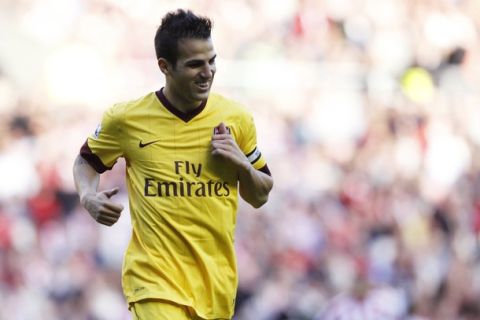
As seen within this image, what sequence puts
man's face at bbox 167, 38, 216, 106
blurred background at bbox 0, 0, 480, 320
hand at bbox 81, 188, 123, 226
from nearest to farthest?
1. hand at bbox 81, 188, 123, 226
2. man's face at bbox 167, 38, 216, 106
3. blurred background at bbox 0, 0, 480, 320

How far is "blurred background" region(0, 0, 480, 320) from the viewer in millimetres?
12516

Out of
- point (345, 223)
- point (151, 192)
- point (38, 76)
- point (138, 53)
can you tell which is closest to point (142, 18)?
point (138, 53)

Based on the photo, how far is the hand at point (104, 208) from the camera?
18.9 ft

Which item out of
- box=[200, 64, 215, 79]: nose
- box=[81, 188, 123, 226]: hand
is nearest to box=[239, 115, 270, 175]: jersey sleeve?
box=[200, 64, 215, 79]: nose

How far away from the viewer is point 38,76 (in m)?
13.7

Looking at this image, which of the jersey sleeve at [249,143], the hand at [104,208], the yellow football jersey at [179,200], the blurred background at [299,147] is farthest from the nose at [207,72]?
the blurred background at [299,147]

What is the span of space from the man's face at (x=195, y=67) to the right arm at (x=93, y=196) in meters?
0.63

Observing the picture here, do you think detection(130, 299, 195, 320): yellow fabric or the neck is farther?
the neck

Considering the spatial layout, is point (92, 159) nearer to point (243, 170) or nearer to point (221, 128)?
point (221, 128)

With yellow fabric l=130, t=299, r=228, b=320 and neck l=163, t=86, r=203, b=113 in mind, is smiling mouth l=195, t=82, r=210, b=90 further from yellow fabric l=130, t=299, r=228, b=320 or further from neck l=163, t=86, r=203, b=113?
yellow fabric l=130, t=299, r=228, b=320

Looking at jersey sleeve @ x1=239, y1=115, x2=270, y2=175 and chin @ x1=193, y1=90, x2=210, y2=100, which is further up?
chin @ x1=193, y1=90, x2=210, y2=100

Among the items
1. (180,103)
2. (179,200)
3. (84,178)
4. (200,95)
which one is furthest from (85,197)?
(200,95)

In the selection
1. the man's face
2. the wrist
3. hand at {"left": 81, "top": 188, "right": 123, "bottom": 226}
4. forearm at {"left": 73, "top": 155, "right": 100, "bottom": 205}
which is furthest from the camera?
forearm at {"left": 73, "top": 155, "right": 100, "bottom": 205}

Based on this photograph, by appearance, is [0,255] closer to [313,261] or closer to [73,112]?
[73,112]
